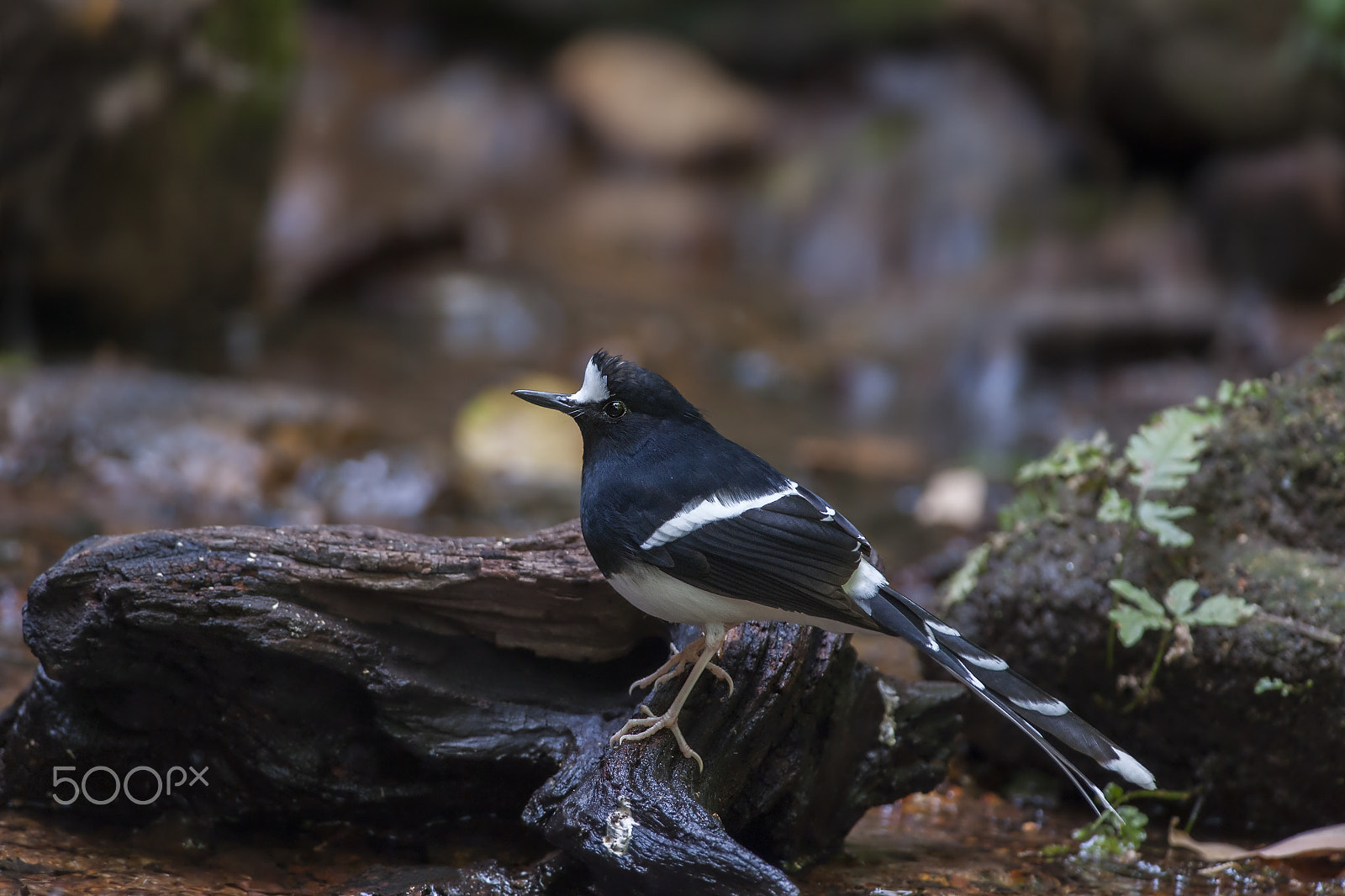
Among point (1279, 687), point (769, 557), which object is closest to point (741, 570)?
point (769, 557)

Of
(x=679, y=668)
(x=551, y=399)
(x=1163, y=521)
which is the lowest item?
(x=679, y=668)

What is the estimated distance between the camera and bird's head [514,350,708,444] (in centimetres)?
361

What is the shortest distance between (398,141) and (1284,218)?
11730mm

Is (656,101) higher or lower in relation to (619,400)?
higher

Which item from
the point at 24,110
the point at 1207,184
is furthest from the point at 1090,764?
the point at 1207,184

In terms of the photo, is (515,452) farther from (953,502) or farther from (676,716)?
(676,716)

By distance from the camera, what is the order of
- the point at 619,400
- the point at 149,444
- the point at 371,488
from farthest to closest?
the point at 371,488
the point at 149,444
the point at 619,400

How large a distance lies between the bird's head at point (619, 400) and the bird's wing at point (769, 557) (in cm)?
43

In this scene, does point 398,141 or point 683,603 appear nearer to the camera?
point 683,603

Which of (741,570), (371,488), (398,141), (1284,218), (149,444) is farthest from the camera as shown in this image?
(398,141)

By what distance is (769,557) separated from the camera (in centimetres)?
326

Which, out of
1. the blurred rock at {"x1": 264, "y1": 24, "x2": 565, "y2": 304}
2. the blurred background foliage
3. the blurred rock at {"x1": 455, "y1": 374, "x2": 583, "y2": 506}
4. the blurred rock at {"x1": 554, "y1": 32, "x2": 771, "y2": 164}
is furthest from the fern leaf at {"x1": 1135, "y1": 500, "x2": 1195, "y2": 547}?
the blurred rock at {"x1": 554, "y1": 32, "x2": 771, "y2": 164}

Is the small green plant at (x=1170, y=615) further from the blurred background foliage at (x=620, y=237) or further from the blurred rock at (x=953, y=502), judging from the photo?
the blurred rock at (x=953, y=502)

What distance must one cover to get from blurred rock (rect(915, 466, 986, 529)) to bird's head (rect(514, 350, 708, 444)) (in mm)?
4578
